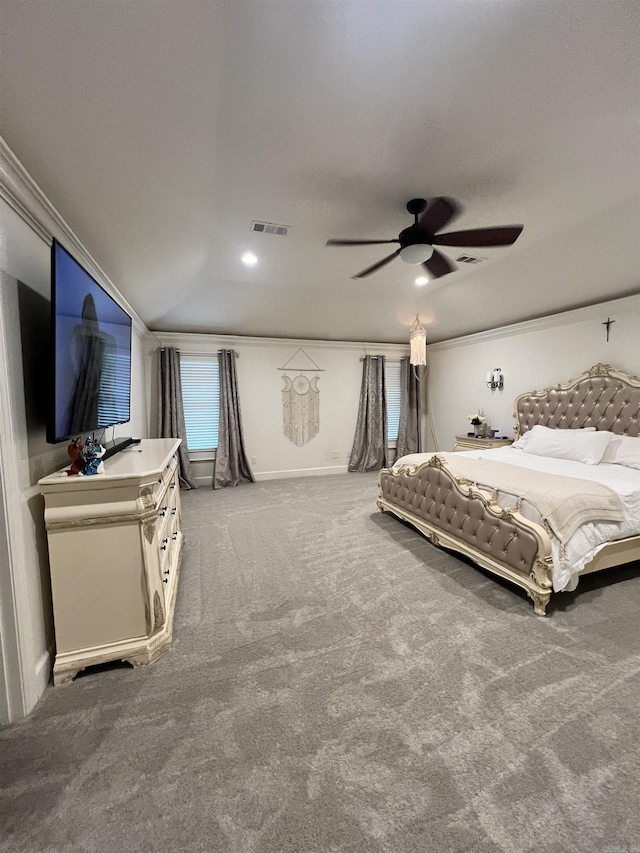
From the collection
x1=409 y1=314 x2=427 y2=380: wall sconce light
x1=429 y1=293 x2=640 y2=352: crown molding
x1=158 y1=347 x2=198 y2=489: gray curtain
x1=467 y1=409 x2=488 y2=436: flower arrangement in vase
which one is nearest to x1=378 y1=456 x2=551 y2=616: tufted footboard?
x1=409 y1=314 x2=427 y2=380: wall sconce light

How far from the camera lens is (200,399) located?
5.34m

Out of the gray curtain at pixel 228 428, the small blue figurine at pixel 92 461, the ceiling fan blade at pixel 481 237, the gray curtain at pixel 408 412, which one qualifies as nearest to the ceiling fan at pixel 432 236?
the ceiling fan blade at pixel 481 237

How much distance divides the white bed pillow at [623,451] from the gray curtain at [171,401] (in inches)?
203

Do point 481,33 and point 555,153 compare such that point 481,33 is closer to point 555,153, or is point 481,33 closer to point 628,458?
point 555,153

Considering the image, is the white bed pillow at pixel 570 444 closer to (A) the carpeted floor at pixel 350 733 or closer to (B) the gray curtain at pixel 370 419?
(A) the carpeted floor at pixel 350 733

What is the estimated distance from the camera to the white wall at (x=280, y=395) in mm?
5406

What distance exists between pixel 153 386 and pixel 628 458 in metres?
5.80

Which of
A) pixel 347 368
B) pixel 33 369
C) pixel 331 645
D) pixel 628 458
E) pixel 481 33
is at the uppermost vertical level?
pixel 481 33

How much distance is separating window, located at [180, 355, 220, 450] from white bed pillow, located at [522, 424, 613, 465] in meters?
4.38

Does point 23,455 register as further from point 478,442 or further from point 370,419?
point 370,419

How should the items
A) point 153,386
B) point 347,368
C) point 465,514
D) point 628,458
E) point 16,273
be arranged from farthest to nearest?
1. point 347,368
2. point 153,386
3. point 628,458
4. point 465,514
5. point 16,273

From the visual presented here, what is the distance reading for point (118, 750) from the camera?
4.24 feet

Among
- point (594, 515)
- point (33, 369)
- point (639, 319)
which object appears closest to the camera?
point (33, 369)

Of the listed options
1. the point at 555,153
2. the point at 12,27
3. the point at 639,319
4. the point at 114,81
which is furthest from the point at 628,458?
the point at 12,27
